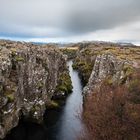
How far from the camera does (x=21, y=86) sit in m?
75.3

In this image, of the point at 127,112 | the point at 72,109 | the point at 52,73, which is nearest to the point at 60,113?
the point at 72,109

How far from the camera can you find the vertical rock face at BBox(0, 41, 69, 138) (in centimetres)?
6391

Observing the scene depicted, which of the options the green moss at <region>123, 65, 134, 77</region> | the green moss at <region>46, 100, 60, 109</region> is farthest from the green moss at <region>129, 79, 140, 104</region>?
the green moss at <region>46, 100, 60, 109</region>

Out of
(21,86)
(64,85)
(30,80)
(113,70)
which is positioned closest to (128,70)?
(113,70)

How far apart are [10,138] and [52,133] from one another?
32.8 feet

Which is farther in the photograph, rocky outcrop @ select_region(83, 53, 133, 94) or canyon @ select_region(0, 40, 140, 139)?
rocky outcrop @ select_region(83, 53, 133, 94)

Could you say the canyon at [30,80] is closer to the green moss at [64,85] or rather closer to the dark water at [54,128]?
the dark water at [54,128]

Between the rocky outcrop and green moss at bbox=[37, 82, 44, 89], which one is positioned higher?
the rocky outcrop

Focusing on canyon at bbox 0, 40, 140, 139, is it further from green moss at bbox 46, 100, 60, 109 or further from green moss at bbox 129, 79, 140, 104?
green moss at bbox 129, 79, 140, 104

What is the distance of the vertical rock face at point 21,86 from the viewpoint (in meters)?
63.9

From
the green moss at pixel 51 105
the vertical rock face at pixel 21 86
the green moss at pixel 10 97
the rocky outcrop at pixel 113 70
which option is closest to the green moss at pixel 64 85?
the vertical rock face at pixel 21 86

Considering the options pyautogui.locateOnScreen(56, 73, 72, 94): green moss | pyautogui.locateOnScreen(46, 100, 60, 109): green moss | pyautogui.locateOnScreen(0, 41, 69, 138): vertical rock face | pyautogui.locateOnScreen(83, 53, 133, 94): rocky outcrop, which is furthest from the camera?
pyautogui.locateOnScreen(56, 73, 72, 94): green moss

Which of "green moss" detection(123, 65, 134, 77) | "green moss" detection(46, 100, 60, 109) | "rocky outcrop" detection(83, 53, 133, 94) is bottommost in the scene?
"green moss" detection(46, 100, 60, 109)

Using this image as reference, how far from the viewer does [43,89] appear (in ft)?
275
